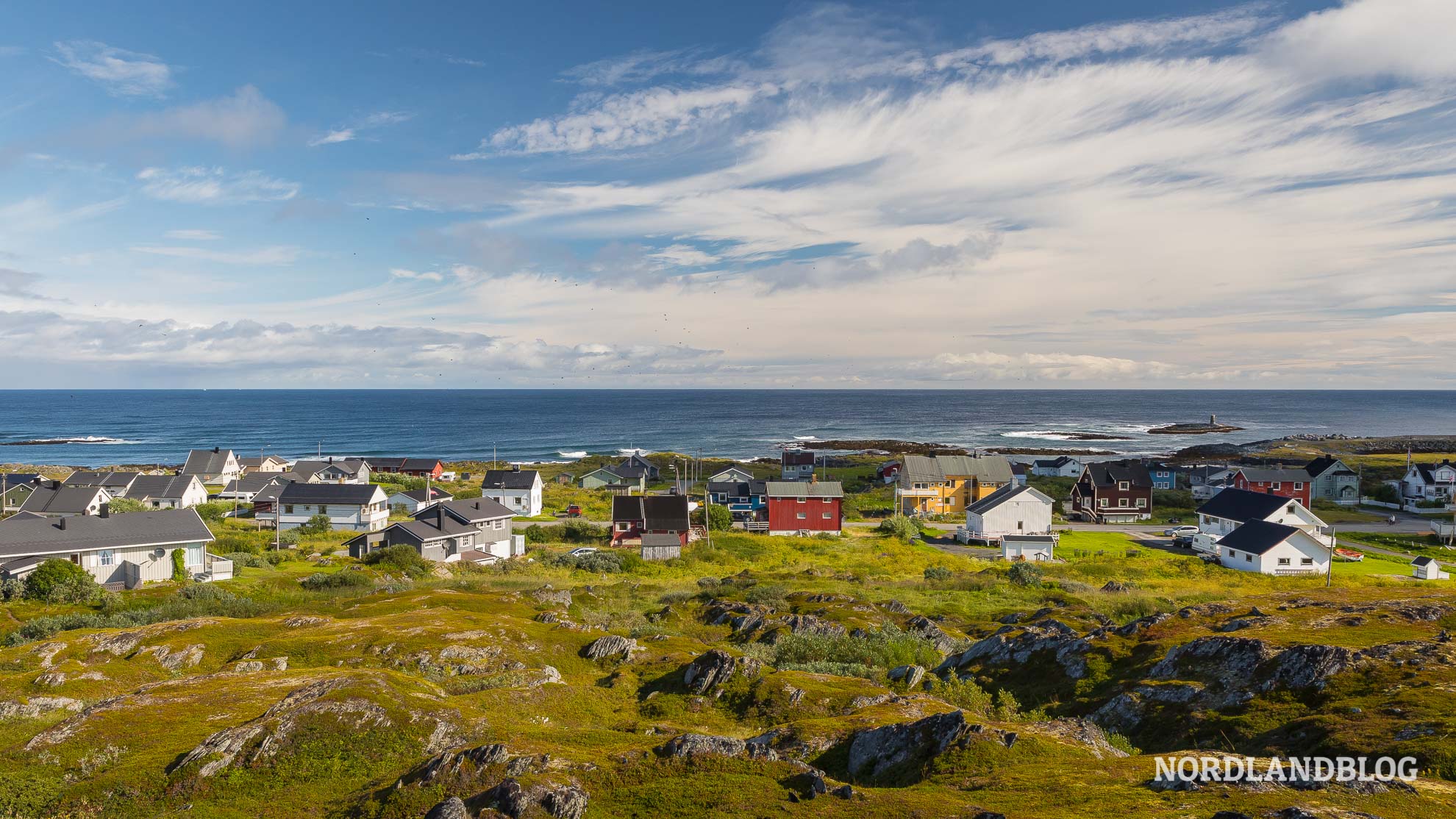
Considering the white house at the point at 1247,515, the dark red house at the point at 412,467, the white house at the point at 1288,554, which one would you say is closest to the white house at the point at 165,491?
the dark red house at the point at 412,467

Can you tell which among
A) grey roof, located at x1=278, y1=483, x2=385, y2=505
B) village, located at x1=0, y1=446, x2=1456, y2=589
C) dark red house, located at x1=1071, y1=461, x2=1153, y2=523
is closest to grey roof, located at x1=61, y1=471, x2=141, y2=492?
village, located at x1=0, y1=446, x2=1456, y2=589

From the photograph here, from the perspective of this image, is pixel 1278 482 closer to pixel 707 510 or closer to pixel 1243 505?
pixel 1243 505

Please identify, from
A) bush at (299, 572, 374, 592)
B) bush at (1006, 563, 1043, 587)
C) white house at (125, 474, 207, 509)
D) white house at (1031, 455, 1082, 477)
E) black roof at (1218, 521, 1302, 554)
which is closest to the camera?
bush at (299, 572, 374, 592)

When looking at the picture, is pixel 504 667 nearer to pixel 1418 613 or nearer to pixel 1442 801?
pixel 1442 801

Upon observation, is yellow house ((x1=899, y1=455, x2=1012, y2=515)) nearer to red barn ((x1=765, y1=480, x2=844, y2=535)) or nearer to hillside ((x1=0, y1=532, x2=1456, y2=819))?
red barn ((x1=765, y1=480, x2=844, y2=535))

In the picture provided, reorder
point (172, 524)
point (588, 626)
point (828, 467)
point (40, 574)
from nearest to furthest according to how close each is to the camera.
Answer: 1. point (588, 626)
2. point (40, 574)
3. point (172, 524)
4. point (828, 467)

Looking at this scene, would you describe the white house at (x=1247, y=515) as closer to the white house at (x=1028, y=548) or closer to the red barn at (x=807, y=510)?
the white house at (x=1028, y=548)

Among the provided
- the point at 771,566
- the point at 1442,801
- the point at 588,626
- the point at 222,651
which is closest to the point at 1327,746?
the point at 1442,801
